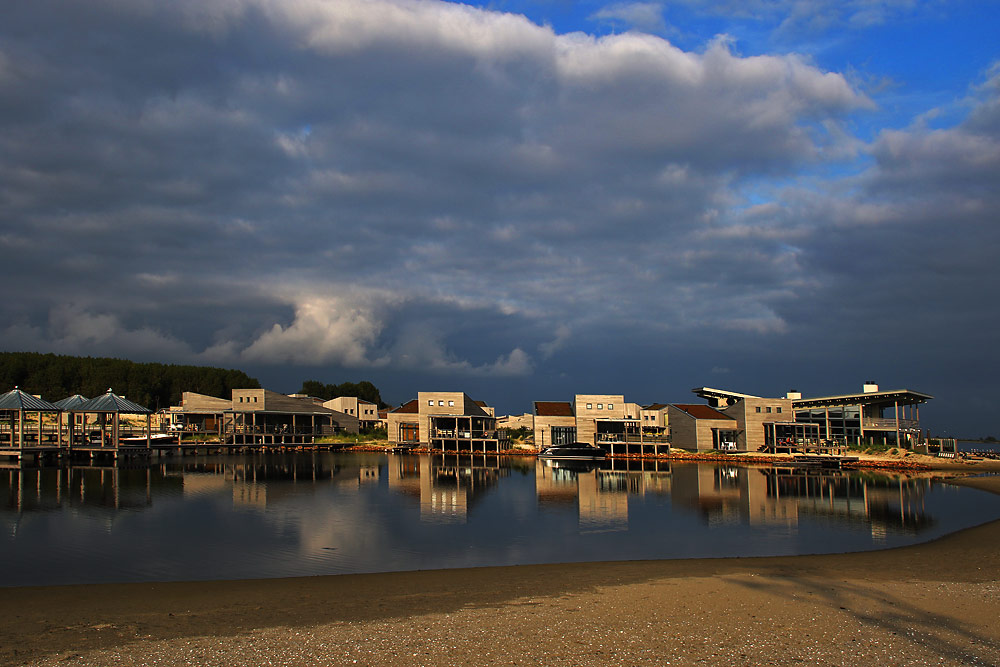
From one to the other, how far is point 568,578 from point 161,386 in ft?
370

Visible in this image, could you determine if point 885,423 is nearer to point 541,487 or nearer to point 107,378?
point 541,487

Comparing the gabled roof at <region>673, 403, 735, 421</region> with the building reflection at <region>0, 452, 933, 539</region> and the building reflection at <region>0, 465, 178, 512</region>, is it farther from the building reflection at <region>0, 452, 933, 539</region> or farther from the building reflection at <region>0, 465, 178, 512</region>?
the building reflection at <region>0, 465, 178, 512</region>

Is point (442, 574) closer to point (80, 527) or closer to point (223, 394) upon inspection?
point (80, 527)

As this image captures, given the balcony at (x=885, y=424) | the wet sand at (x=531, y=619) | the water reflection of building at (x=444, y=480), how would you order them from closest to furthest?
the wet sand at (x=531, y=619) → the water reflection of building at (x=444, y=480) → the balcony at (x=885, y=424)

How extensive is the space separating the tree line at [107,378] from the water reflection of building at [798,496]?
89040 mm

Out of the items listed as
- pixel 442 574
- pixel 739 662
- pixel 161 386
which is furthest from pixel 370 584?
pixel 161 386

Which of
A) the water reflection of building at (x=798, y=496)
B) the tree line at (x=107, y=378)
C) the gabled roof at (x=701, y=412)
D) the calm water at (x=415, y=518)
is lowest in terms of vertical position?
the water reflection of building at (x=798, y=496)

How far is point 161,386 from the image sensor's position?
112 m

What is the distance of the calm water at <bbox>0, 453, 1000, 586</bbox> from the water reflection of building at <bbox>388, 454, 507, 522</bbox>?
21 centimetres

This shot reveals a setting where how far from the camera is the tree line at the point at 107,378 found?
9531cm

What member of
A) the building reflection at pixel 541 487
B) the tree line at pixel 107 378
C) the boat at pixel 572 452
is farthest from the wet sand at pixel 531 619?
the tree line at pixel 107 378

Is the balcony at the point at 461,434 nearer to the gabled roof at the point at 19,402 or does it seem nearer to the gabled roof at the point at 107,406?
the gabled roof at the point at 107,406

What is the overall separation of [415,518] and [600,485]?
66.8 feet

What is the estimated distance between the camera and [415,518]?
28.6m
